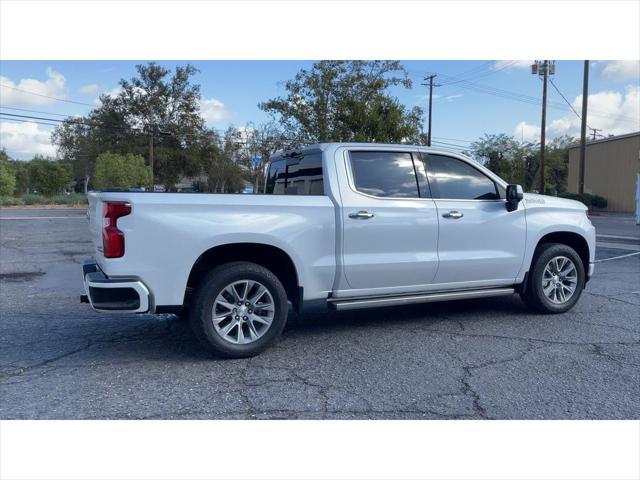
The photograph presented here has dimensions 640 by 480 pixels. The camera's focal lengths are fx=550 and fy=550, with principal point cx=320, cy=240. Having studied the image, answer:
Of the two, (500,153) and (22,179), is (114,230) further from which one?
(22,179)

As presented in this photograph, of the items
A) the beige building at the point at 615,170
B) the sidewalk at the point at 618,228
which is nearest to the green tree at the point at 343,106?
the sidewalk at the point at 618,228

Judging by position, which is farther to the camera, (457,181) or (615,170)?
(615,170)

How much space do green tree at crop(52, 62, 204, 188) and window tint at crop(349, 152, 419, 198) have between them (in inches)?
2130

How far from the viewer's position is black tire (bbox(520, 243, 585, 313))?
627cm

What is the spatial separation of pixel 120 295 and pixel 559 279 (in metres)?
4.84

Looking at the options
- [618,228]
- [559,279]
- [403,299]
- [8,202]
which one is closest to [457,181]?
[403,299]

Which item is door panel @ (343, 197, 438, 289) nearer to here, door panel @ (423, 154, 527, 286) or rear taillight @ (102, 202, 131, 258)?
door panel @ (423, 154, 527, 286)

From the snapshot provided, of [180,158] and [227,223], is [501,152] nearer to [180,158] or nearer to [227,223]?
[180,158]

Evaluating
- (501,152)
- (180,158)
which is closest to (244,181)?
(180,158)

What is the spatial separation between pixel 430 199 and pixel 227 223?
219cm

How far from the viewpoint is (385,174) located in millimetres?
5602

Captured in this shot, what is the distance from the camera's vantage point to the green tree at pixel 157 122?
57.6 metres

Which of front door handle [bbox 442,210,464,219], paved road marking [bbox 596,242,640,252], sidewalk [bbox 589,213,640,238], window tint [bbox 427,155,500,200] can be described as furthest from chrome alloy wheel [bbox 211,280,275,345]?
sidewalk [bbox 589,213,640,238]

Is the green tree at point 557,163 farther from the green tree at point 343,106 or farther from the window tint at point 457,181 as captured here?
the window tint at point 457,181
